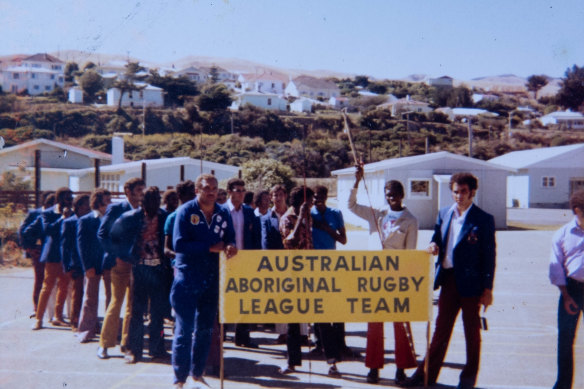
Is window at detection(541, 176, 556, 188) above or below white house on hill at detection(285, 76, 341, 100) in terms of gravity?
below

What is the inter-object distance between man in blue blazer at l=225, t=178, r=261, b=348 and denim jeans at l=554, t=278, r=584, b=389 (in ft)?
10.8

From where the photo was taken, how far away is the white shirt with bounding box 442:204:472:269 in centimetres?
515

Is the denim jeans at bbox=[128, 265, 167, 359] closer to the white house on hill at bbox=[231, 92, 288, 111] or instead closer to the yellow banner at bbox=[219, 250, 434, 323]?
the yellow banner at bbox=[219, 250, 434, 323]

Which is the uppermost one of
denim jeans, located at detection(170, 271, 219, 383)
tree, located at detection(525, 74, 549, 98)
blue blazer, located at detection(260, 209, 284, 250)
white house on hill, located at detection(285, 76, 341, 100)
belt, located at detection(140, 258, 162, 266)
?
tree, located at detection(525, 74, 549, 98)

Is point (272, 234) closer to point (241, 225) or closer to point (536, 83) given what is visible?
point (241, 225)

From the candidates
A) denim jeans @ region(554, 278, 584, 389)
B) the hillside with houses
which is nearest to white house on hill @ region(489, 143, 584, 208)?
the hillside with houses

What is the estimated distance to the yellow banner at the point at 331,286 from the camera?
5219mm

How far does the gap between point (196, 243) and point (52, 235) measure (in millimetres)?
3193

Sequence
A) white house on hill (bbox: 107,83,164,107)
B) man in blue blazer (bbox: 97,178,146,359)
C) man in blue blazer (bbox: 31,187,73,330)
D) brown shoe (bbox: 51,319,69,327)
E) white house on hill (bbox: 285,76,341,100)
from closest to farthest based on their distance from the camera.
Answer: man in blue blazer (bbox: 97,178,146,359) → man in blue blazer (bbox: 31,187,73,330) → brown shoe (bbox: 51,319,69,327) → white house on hill (bbox: 107,83,164,107) → white house on hill (bbox: 285,76,341,100)

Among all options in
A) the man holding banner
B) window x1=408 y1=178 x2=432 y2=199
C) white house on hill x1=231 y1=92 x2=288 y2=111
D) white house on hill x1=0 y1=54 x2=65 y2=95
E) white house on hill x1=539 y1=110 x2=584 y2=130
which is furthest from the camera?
white house on hill x1=0 y1=54 x2=65 y2=95

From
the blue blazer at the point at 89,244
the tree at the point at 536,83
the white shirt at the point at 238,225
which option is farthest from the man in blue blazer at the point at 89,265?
the tree at the point at 536,83

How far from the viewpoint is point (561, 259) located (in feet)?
16.1

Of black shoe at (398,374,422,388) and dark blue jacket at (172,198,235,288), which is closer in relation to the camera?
dark blue jacket at (172,198,235,288)

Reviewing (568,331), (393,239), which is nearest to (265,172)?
(393,239)
